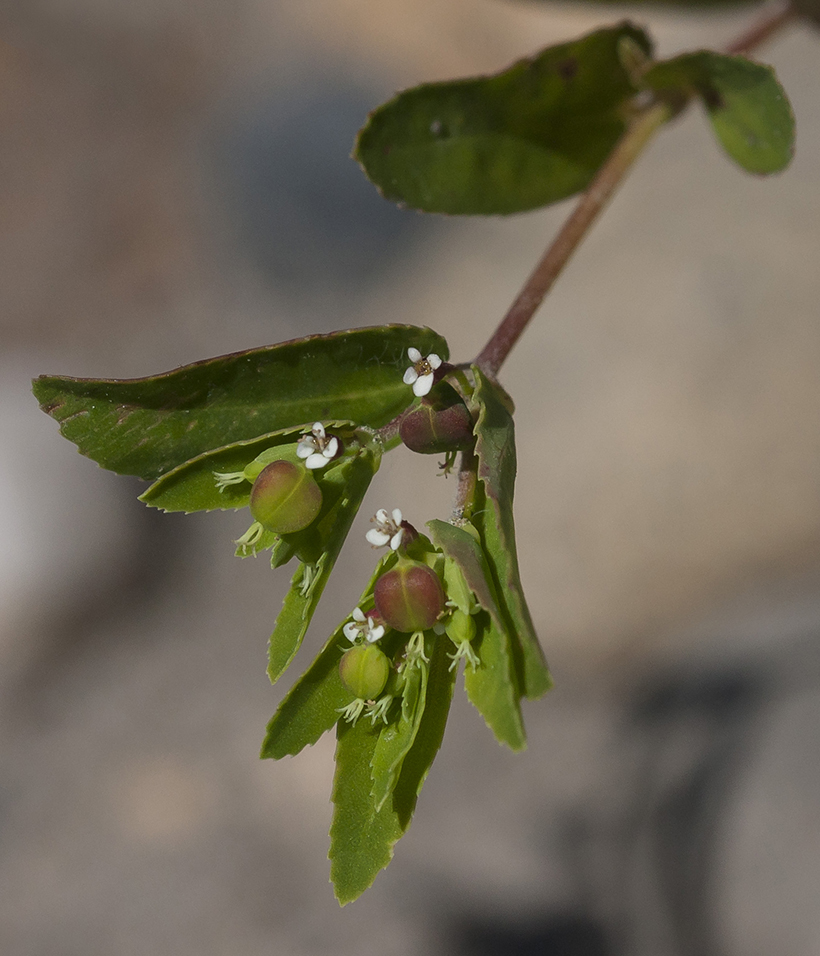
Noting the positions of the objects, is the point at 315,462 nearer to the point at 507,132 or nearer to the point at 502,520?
the point at 502,520

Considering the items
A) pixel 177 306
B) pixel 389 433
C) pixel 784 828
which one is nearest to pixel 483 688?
pixel 389 433

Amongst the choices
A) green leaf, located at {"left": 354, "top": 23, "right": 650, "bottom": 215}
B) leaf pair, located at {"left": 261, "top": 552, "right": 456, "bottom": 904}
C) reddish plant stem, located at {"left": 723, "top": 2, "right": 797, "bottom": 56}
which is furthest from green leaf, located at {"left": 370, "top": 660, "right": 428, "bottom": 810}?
reddish plant stem, located at {"left": 723, "top": 2, "right": 797, "bottom": 56}

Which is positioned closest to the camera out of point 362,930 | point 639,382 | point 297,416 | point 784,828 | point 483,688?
point 483,688

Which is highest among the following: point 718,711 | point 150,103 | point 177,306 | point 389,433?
point 150,103

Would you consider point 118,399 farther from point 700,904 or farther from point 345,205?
point 345,205

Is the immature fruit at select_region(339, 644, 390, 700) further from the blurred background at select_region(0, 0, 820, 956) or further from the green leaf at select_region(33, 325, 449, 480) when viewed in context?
→ the blurred background at select_region(0, 0, 820, 956)

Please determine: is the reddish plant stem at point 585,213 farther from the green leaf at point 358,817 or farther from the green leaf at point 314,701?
the green leaf at point 358,817

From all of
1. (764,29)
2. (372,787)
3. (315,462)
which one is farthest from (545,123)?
(372,787)
